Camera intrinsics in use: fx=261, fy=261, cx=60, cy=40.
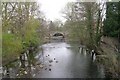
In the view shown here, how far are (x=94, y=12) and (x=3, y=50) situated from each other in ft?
15.8

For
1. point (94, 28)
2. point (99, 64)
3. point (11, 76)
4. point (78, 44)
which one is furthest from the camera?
point (78, 44)

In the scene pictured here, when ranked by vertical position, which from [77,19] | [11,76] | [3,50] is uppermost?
[77,19]

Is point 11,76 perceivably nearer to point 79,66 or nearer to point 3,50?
point 3,50

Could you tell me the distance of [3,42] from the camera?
8.59 metres

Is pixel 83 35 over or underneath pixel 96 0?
underneath

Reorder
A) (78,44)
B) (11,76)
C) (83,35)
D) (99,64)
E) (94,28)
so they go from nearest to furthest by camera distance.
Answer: (11,76) → (99,64) → (94,28) → (83,35) → (78,44)

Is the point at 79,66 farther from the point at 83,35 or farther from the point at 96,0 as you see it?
the point at 83,35

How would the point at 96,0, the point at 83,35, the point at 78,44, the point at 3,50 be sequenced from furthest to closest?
1. the point at 78,44
2. the point at 83,35
3. the point at 96,0
4. the point at 3,50

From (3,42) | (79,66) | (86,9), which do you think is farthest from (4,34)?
(86,9)

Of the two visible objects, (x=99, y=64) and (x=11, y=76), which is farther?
(x=99, y=64)

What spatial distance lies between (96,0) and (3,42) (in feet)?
15.2

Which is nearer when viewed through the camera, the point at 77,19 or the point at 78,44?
the point at 77,19

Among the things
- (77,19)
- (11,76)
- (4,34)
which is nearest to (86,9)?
(77,19)

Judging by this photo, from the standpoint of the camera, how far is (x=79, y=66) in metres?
8.93
